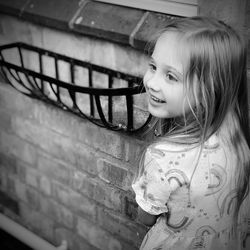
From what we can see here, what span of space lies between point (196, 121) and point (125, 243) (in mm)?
987

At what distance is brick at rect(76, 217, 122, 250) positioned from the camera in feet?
6.78

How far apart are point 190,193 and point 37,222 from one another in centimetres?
156

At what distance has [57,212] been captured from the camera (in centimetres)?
234

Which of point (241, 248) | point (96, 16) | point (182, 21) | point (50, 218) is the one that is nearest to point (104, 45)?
point (96, 16)

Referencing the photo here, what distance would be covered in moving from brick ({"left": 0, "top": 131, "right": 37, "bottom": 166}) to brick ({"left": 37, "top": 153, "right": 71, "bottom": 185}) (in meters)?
0.06

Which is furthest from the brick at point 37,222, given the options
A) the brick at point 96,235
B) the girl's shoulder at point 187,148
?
the girl's shoulder at point 187,148

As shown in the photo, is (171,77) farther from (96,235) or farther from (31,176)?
(31,176)

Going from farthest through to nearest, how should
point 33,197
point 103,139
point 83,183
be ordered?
point 33,197, point 83,183, point 103,139

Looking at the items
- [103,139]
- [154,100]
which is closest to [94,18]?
[103,139]

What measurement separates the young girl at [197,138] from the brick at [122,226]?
61 centimetres

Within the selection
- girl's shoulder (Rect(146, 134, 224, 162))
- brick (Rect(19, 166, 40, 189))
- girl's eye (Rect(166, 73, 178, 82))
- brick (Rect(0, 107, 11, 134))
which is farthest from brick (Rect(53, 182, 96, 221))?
girl's eye (Rect(166, 73, 178, 82))

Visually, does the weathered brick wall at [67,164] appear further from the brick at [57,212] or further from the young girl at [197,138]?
the young girl at [197,138]

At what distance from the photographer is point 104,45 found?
168 centimetres

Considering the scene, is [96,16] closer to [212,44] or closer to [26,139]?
[212,44]
